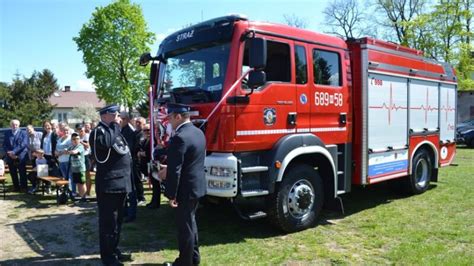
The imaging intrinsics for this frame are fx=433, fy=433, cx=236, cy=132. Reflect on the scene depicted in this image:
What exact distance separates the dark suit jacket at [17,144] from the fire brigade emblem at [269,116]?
7.90m

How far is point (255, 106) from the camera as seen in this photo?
5.69 metres

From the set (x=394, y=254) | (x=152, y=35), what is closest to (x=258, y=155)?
(x=394, y=254)

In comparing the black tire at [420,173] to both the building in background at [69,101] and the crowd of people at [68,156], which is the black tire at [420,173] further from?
the building in background at [69,101]

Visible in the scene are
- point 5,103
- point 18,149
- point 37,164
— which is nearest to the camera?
point 37,164

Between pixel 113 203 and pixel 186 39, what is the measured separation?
101 inches

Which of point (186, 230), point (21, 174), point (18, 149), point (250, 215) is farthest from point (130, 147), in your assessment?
point (21, 174)

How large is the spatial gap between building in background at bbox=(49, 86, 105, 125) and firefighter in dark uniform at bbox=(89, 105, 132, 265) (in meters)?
69.3

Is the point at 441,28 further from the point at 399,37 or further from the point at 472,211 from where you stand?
the point at 472,211

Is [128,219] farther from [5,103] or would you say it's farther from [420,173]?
[5,103]


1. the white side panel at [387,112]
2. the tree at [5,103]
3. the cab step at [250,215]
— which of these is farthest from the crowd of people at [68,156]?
the tree at [5,103]

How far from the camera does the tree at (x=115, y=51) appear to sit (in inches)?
1483

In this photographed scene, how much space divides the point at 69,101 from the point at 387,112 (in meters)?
77.1

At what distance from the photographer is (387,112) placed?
308 inches

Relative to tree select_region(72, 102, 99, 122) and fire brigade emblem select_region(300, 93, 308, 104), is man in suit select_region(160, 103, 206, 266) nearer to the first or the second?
fire brigade emblem select_region(300, 93, 308, 104)
